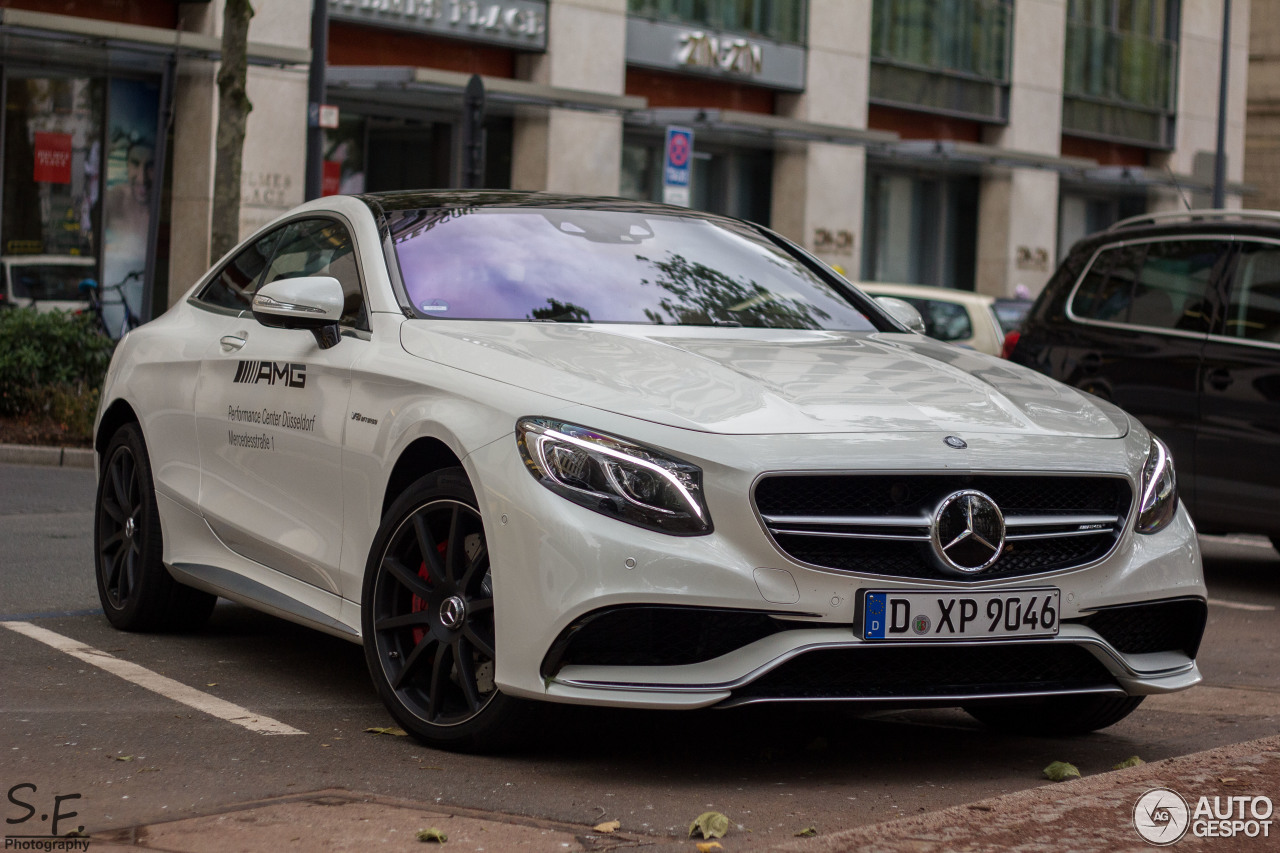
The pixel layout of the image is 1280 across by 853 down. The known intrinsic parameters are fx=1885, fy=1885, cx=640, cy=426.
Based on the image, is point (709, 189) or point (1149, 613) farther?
point (709, 189)

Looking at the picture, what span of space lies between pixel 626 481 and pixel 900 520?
26.1 inches

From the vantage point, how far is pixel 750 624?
4395 mm

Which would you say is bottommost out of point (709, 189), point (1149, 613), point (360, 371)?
point (1149, 613)

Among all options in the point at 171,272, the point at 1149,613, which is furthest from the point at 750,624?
the point at 171,272

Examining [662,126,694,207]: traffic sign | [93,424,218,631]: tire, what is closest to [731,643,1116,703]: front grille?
[93,424,218,631]: tire

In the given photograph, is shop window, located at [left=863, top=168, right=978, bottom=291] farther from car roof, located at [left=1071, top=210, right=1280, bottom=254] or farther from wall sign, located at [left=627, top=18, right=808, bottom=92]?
car roof, located at [left=1071, top=210, right=1280, bottom=254]

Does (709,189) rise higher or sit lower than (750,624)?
higher

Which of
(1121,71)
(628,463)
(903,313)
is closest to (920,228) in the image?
(1121,71)

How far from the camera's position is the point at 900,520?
4.46 meters

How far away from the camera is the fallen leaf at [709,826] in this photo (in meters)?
4.09

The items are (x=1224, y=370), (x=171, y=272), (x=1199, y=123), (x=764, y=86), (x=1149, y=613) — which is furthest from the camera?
(x=1199, y=123)

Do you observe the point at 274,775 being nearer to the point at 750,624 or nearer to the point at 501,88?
the point at 750,624

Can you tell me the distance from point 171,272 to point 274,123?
214cm

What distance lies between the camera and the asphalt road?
4336 millimetres
